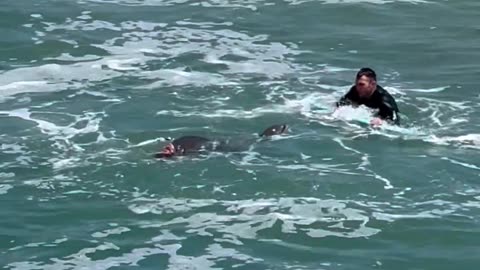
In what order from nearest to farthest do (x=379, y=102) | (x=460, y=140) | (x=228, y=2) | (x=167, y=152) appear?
(x=167, y=152)
(x=460, y=140)
(x=379, y=102)
(x=228, y=2)

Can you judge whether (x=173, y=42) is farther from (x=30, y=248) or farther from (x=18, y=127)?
(x=30, y=248)

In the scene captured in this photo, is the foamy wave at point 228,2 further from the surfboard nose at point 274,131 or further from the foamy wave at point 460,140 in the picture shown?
the foamy wave at point 460,140

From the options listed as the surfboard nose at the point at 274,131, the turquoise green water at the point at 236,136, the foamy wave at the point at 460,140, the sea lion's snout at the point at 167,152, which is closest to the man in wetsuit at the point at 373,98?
the turquoise green water at the point at 236,136

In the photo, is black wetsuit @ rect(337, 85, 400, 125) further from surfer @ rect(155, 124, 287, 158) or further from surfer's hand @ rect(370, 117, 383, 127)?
surfer @ rect(155, 124, 287, 158)

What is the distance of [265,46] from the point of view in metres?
18.4

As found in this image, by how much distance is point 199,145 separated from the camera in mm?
13281

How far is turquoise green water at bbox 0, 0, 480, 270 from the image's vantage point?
1099 centimetres

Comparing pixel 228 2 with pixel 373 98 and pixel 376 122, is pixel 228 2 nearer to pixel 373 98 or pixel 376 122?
pixel 373 98

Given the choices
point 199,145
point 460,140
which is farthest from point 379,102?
point 199,145

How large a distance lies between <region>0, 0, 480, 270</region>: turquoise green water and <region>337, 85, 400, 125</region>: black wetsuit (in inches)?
4.9

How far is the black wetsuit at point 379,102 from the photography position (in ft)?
46.8

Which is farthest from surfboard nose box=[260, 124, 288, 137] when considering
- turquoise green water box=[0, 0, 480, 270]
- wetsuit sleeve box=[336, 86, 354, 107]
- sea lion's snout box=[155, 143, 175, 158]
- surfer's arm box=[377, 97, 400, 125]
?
sea lion's snout box=[155, 143, 175, 158]

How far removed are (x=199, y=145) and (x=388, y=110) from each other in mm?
2297

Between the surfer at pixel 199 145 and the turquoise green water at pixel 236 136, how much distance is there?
0.51 feet
